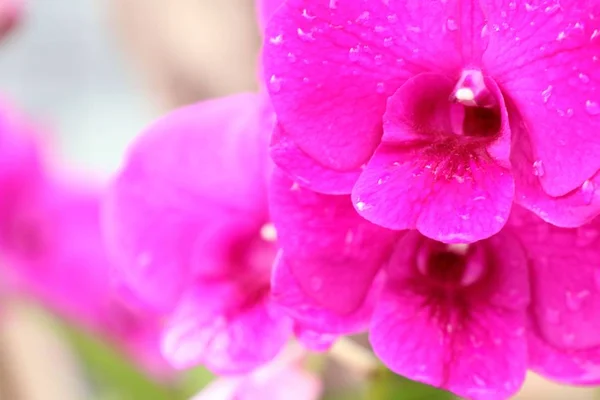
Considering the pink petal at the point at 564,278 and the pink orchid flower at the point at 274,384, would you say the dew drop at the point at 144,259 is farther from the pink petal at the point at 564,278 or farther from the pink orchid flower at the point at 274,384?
the pink petal at the point at 564,278

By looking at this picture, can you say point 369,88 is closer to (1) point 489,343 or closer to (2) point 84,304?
(1) point 489,343

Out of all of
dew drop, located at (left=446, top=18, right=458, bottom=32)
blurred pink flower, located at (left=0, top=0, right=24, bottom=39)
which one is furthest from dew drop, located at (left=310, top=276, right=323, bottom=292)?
blurred pink flower, located at (left=0, top=0, right=24, bottom=39)

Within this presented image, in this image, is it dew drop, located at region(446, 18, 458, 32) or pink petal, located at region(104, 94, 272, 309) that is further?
pink petal, located at region(104, 94, 272, 309)

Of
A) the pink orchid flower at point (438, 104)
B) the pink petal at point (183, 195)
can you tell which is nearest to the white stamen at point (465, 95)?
the pink orchid flower at point (438, 104)

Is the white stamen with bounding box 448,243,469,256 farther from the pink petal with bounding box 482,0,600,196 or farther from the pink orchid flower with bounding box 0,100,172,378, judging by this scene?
the pink orchid flower with bounding box 0,100,172,378

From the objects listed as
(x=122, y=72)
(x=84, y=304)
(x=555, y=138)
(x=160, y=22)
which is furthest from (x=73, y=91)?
(x=555, y=138)

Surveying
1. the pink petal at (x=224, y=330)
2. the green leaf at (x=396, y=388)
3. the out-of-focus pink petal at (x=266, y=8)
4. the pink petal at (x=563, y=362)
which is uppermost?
the out-of-focus pink petal at (x=266, y=8)

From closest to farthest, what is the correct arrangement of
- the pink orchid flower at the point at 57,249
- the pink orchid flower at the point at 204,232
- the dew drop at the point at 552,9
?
the dew drop at the point at 552,9 < the pink orchid flower at the point at 204,232 < the pink orchid flower at the point at 57,249
